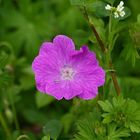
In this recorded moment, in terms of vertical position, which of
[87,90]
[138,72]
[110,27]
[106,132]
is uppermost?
[110,27]

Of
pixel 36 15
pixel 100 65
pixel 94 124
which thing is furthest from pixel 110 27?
pixel 36 15

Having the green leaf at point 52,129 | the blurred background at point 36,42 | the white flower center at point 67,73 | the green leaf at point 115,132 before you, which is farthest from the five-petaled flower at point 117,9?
the blurred background at point 36,42

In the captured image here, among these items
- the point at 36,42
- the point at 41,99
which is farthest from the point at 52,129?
the point at 36,42

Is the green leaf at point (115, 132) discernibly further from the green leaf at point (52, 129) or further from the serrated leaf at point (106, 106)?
the green leaf at point (52, 129)

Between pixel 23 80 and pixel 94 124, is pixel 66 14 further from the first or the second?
pixel 94 124

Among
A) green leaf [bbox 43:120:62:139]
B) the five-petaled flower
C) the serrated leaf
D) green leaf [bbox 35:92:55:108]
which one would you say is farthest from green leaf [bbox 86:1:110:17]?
green leaf [bbox 35:92:55:108]

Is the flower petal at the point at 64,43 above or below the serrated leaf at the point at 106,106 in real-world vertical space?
above

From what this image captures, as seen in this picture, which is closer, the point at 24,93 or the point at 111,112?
the point at 111,112

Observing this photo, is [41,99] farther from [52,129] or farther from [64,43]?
[64,43]

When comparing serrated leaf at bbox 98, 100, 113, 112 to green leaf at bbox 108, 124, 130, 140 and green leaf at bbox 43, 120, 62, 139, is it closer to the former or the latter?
green leaf at bbox 108, 124, 130, 140
